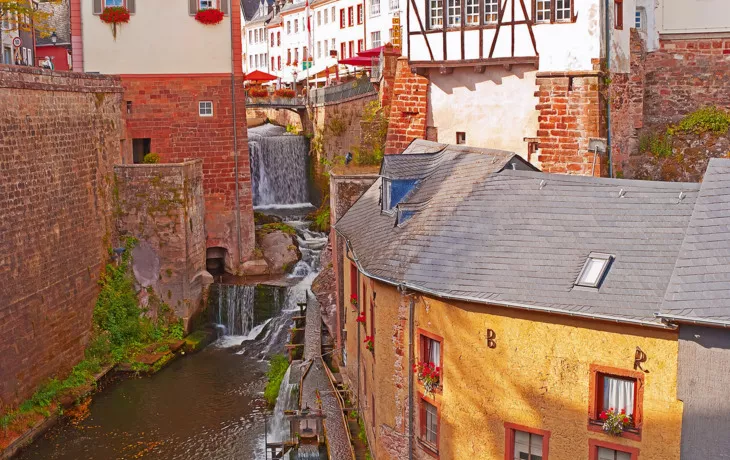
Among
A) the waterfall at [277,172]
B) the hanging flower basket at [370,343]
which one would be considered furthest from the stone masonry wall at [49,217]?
the waterfall at [277,172]

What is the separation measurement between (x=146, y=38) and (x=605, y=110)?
1615 cm

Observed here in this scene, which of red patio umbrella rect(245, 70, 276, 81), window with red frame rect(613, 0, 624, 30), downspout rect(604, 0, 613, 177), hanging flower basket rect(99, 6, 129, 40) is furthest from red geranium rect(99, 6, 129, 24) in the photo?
downspout rect(604, 0, 613, 177)

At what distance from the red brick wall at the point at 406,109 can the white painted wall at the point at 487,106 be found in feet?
0.72

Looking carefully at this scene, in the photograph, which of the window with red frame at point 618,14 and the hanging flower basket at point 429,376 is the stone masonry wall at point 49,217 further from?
the window with red frame at point 618,14

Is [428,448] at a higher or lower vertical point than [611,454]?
lower

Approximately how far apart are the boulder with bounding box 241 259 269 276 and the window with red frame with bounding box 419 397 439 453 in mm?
18963

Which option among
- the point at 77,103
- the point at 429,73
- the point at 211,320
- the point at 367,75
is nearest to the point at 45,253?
the point at 77,103

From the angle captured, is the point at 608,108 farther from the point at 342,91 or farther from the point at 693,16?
the point at 342,91

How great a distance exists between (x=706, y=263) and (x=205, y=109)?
23.4 meters

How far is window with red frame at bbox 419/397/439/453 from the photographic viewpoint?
14867 mm

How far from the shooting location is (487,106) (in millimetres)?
23328

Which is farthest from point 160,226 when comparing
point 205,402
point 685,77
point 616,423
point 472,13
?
point 616,423

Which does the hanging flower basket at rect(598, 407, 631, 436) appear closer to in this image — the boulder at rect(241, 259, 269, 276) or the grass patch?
the grass patch

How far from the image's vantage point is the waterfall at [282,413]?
68.3 ft
